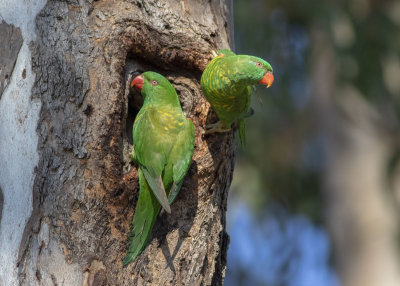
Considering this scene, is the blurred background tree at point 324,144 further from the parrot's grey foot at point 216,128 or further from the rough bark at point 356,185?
the parrot's grey foot at point 216,128

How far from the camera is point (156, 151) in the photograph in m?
2.27

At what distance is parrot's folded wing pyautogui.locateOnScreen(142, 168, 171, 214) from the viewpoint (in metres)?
2.01

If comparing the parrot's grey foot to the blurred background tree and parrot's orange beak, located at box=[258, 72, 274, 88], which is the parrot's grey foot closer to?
parrot's orange beak, located at box=[258, 72, 274, 88]

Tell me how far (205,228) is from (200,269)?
0.61 feet

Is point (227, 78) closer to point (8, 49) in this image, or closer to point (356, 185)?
point (8, 49)

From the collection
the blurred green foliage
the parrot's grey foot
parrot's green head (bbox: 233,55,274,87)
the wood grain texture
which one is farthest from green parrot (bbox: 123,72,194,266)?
the blurred green foliage

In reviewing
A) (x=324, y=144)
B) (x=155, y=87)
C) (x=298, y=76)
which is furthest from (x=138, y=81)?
(x=324, y=144)

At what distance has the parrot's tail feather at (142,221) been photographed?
6.68ft

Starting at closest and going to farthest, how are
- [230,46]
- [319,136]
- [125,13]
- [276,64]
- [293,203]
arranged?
[125,13] → [230,46] → [276,64] → [293,203] → [319,136]

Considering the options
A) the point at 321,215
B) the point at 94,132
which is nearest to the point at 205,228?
the point at 94,132

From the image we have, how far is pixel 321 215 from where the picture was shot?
7.28 metres

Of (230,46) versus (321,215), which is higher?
(321,215)

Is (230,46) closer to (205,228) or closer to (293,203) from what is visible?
(205,228)

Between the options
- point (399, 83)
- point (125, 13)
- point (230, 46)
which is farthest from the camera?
point (399, 83)
